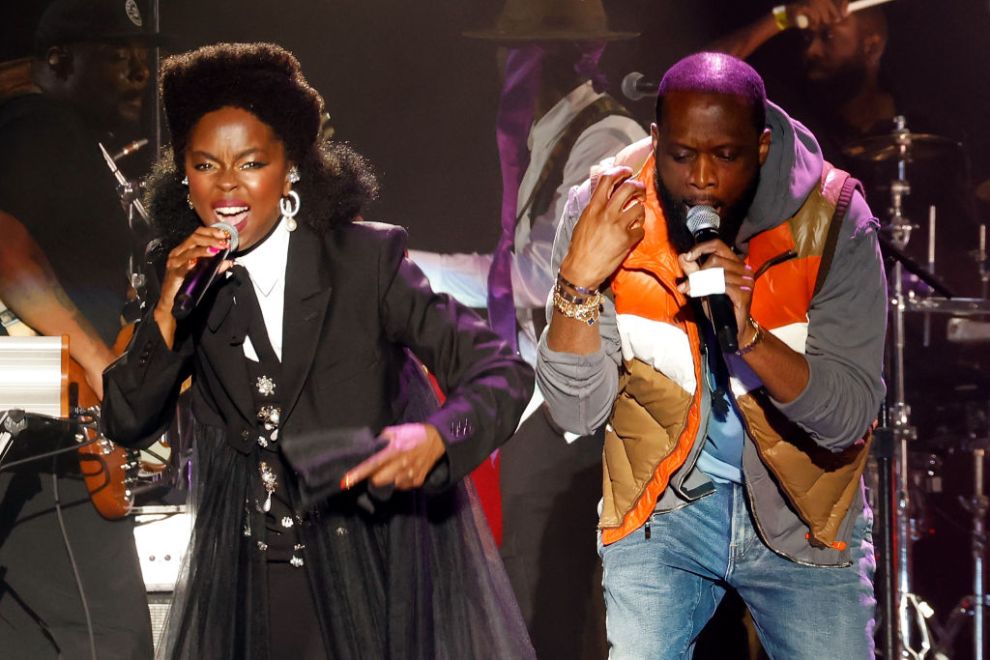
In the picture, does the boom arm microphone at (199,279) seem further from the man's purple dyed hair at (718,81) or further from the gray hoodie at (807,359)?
the man's purple dyed hair at (718,81)

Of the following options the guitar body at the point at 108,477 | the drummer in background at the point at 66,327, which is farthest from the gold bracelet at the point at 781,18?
the guitar body at the point at 108,477

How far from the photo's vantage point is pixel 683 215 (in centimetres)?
275

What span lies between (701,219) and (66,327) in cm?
313

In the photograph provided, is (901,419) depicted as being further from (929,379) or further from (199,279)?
(199,279)

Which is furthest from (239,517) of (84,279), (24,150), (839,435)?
(24,150)

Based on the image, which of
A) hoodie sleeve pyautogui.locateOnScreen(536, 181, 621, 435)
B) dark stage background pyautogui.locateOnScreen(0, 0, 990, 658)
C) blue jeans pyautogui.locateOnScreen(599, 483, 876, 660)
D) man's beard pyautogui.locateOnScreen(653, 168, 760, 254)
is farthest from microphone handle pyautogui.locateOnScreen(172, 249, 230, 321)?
dark stage background pyautogui.locateOnScreen(0, 0, 990, 658)

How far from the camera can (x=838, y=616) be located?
2.70 metres

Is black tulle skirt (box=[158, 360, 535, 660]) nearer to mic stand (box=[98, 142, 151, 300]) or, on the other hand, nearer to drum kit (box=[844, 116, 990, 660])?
mic stand (box=[98, 142, 151, 300])

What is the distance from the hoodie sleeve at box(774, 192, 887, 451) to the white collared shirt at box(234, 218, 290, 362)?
52.8 inches

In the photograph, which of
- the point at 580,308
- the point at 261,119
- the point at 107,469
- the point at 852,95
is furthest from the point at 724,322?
the point at 852,95

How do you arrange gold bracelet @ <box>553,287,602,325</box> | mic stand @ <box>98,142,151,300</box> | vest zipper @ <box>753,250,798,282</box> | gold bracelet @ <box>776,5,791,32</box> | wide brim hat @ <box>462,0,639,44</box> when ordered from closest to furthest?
gold bracelet @ <box>553,287,602,325</box> → vest zipper @ <box>753,250,798,282</box> → mic stand @ <box>98,142,151,300</box> → wide brim hat @ <box>462,0,639,44</box> → gold bracelet @ <box>776,5,791,32</box>

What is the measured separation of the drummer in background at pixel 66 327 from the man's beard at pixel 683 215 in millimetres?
2772

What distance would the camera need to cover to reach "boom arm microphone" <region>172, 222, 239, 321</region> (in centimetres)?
254

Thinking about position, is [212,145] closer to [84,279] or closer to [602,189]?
[602,189]
